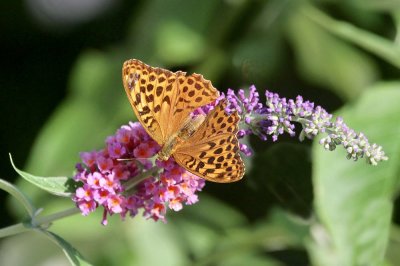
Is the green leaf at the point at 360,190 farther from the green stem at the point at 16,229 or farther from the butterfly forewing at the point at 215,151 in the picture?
the green stem at the point at 16,229

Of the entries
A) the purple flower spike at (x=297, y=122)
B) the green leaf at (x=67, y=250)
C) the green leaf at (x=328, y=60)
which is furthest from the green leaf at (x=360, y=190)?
the green leaf at (x=328, y=60)

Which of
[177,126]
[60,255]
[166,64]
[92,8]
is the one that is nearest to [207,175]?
[177,126]

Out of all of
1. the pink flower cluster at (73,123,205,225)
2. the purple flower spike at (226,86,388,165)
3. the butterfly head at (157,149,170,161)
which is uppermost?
the purple flower spike at (226,86,388,165)

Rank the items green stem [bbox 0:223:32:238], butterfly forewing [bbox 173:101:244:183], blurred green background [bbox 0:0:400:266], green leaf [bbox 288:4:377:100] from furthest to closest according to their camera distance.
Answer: green leaf [bbox 288:4:377:100] < blurred green background [bbox 0:0:400:266] < green stem [bbox 0:223:32:238] < butterfly forewing [bbox 173:101:244:183]

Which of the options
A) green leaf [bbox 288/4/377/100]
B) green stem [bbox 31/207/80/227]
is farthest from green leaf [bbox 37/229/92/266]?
green leaf [bbox 288/4/377/100]

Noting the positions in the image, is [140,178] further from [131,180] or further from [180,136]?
[180,136]

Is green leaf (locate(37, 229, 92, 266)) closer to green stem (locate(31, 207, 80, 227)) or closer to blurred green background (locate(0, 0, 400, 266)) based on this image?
green stem (locate(31, 207, 80, 227))
